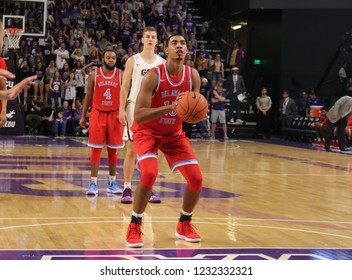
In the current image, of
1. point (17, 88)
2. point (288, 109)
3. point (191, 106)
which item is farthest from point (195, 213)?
point (288, 109)

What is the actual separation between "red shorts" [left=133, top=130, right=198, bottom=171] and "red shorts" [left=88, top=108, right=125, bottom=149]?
9.62ft

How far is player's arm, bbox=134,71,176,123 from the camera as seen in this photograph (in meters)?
6.50

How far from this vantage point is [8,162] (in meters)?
14.2

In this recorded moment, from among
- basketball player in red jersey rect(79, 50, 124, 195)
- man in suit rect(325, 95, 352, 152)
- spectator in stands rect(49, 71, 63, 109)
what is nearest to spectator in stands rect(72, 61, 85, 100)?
spectator in stands rect(49, 71, 63, 109)

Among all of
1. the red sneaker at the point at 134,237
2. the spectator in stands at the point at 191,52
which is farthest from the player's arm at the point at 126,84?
the spectator in stands at the point at 191,52

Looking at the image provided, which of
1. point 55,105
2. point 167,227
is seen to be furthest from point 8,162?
point 55,105

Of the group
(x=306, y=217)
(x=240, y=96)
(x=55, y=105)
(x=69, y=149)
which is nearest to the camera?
(x=306, y=217)

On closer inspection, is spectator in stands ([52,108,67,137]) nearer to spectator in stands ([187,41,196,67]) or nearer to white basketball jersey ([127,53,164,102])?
spectator in stands ([187,41,196,67])

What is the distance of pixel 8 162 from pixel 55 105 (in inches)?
405

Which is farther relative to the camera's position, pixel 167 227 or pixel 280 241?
pixel 167 227

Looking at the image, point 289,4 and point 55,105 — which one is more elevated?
point 289,4

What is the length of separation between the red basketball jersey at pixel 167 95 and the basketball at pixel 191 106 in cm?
40

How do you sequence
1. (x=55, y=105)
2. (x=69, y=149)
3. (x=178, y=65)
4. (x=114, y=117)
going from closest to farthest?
(x=178, y=65), (x=114, y=117), (x=69, y=149), (x=55, y=105)

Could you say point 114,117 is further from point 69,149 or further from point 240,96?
point 240,96
